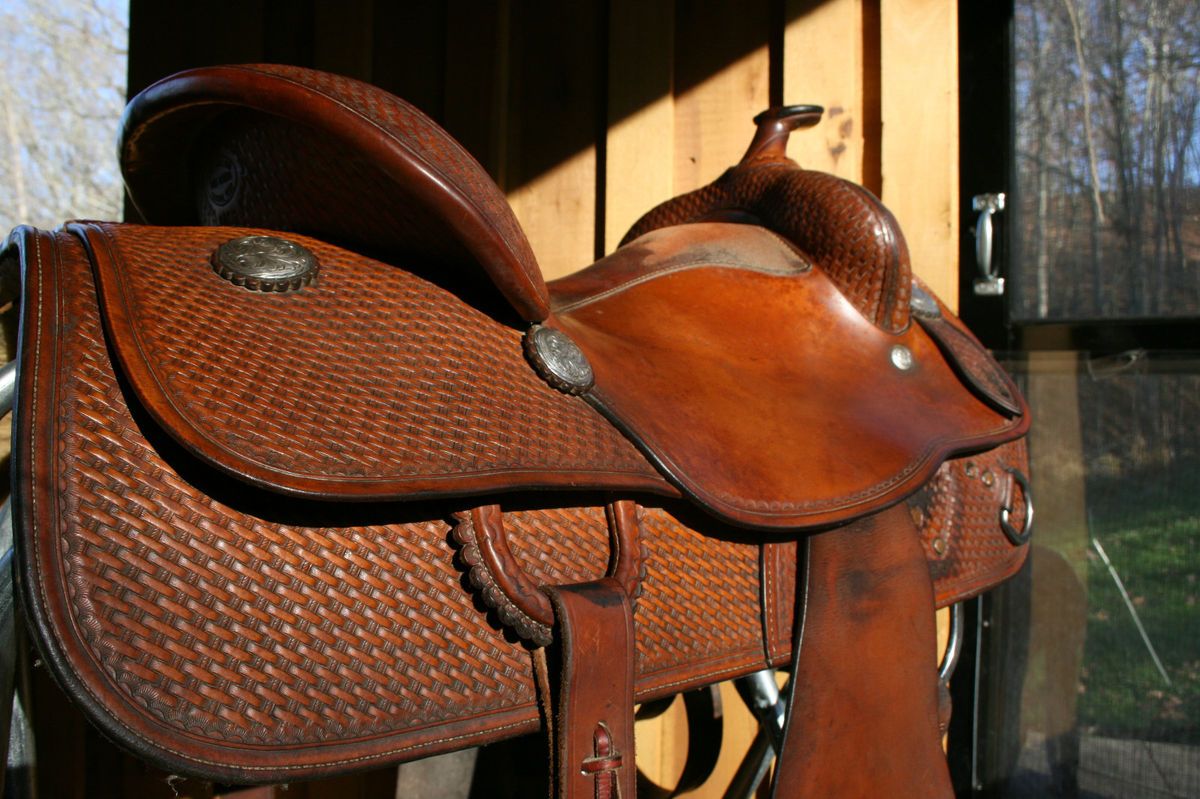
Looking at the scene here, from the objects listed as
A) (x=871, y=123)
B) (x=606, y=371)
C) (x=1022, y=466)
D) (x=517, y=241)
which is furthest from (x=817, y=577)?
(x=871, y=123)

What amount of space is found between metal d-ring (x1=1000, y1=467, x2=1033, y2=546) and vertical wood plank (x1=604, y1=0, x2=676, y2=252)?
2.98 feet

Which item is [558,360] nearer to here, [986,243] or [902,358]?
[902,358]

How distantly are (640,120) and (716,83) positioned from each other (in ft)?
0.51

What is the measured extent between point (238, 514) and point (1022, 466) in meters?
0.96

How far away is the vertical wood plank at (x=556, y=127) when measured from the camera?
1.87m

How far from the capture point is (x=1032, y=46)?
1.76 m

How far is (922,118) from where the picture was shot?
5.38 ft

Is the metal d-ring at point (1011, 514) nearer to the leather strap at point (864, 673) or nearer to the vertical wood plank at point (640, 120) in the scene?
the leather strap at point (864, 673)

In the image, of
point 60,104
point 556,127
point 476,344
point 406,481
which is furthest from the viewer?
point 556,127

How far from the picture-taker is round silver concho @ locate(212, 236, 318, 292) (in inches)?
24.0

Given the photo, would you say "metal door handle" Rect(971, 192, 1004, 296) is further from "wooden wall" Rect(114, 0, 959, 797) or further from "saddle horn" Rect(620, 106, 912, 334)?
"saddle horn" Rect(620, 106, 912, 334)

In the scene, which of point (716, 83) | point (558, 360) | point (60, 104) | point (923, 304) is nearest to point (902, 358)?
point (923, 304)

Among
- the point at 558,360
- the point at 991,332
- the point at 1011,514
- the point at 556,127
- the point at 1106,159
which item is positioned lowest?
the point at 1011,514

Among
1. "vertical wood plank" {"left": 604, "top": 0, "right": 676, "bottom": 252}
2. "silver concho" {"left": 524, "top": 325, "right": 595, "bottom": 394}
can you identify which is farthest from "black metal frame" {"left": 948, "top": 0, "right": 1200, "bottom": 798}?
"silver concho" {"left": 524, "top": 325, "right": 595, "bottom": 394}
